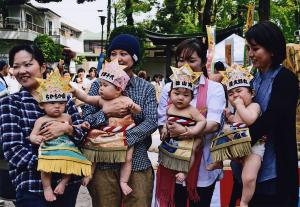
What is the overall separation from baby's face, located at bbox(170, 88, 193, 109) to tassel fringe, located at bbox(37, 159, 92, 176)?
0.73 m

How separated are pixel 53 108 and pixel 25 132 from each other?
0.24 meters

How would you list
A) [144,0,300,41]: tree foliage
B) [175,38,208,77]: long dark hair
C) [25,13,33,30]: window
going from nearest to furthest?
[175,38,208,77]: long dark hair < [144,0,300,41]: tree foliage < [25,13,33,30]: window

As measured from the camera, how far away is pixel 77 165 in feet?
9.82

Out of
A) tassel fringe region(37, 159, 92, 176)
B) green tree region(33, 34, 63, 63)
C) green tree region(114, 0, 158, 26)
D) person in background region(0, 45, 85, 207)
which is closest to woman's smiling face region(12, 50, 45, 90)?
person in background region(0, 45, 85, 207)

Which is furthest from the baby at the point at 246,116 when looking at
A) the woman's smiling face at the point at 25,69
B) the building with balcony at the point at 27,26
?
the building with balcony at the point at 27,26

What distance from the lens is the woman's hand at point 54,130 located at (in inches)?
115

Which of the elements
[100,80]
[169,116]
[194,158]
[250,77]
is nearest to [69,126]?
[100,80]

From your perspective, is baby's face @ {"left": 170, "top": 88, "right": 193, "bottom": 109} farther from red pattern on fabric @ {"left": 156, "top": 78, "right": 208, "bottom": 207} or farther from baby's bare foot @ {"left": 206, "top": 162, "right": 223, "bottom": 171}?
baby's bare foot @ {"left": 206, "top": 162, "right": 223, "bottom": 171}

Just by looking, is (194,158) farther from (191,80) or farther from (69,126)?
(69,126)

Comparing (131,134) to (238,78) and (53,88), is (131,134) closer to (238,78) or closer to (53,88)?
(53,88)

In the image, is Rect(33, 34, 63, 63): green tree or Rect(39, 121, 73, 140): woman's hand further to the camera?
Rect(33, 34, 63, 63): green tree

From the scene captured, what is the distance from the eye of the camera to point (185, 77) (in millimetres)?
3145

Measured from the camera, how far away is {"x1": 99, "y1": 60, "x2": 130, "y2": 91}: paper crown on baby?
3.20 meters

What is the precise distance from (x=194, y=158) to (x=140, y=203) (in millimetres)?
520
